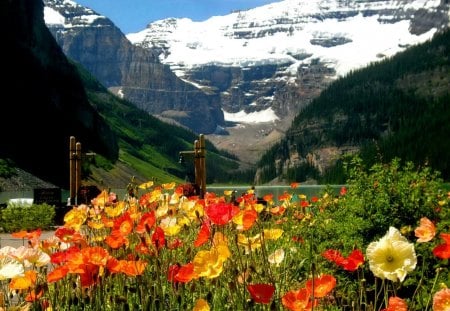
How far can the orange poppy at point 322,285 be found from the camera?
332 cm

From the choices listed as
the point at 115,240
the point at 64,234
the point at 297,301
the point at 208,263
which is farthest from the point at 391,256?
the point at 64,234

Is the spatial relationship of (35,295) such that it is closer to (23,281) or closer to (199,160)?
(23,281)

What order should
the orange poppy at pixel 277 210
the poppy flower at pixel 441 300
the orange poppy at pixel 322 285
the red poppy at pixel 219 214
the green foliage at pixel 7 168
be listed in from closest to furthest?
the poppy flower at pixel 441 300
the orange poppy at pixel 322 285
the red poppy at pixel 219 214
the orange poppy at pixel 277 210
the green foliage at pixel 7 168

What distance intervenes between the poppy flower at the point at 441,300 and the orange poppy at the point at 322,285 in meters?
0.55

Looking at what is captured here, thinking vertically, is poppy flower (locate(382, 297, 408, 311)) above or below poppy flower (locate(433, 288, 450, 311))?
below

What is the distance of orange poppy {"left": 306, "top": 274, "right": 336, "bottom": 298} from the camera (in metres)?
3.32

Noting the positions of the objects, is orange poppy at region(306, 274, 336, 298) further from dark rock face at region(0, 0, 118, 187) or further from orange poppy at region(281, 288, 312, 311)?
dark rock face at region(0, 0, 118, 187)

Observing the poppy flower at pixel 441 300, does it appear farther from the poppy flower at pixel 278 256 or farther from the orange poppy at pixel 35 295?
the orange poppy at pixel 35 295

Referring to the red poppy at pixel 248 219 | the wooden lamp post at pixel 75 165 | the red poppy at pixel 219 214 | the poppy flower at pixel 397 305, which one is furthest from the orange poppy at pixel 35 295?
the wooden lamp post at pixel 75 165

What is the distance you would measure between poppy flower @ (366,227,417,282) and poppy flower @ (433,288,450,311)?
0.98 feet

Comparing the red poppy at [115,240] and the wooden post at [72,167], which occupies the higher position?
the red poppy at [115,240]

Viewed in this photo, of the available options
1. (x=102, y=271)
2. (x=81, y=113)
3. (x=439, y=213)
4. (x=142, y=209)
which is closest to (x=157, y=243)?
(x=102, y=271)

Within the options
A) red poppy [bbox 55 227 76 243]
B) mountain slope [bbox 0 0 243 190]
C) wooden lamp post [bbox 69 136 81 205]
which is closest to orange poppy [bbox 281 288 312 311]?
red poppy [bbox 55 227 76 243]

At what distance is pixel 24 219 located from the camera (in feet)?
72.0
